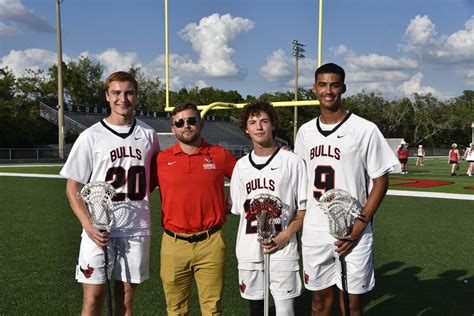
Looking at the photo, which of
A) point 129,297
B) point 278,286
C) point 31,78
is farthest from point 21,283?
point 31,78

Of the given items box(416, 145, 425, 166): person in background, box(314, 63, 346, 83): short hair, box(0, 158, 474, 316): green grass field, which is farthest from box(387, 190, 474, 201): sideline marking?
box(416, 145, 425, 166): person in background

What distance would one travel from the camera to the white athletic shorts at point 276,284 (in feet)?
9.57

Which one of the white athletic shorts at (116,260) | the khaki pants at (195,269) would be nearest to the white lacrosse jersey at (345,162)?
the khaki pants at (195,269)

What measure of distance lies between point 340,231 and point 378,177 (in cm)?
44

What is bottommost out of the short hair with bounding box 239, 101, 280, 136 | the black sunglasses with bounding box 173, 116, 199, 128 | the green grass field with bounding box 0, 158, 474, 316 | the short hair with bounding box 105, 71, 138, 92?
the green grass field with bounding box 0, 158, 474, 316

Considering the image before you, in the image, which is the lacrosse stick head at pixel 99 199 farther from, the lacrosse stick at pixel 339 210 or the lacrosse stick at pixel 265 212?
the lacrosse stick at pixel 339 210

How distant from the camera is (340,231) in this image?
108 inches

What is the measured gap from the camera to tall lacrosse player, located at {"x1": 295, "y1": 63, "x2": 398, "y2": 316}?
9.48 feet

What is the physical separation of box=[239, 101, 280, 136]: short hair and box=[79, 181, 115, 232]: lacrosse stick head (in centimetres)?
97

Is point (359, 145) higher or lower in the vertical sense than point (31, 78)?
lower

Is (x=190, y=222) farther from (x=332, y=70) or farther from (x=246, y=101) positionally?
(x=246, y=101)

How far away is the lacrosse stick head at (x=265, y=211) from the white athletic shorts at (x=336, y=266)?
1.23ft

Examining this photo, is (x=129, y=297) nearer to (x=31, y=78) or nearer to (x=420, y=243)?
(x=420, y=243)

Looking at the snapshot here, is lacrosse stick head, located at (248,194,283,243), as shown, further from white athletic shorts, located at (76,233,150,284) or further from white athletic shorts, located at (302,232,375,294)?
white athletic shorts, located at (76,233,150,284)
